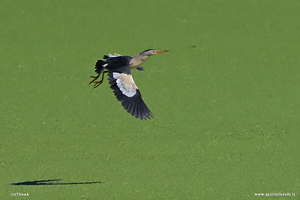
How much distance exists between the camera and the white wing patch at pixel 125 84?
180 inches

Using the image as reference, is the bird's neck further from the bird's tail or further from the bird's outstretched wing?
the bird's outstretched wing

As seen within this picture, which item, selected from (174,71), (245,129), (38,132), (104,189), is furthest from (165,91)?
(104,189)

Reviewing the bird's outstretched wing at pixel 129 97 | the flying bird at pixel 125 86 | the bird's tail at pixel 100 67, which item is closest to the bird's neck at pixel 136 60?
the flying bird at pixel 125 86

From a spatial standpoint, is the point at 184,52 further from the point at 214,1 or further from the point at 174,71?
the point at 214,1

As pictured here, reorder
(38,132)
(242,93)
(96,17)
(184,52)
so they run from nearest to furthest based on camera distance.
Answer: (38,132), (242,93), (184,52), (96,17)

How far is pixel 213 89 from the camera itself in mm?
6016

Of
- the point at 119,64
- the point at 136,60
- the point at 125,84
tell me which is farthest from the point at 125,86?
the point at 136,60

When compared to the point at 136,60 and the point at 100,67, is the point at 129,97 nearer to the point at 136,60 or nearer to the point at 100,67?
the point at 100,67

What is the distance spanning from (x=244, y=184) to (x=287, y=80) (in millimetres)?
1791

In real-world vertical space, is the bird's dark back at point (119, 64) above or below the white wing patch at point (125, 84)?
above

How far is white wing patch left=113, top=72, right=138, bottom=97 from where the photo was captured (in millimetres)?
4574

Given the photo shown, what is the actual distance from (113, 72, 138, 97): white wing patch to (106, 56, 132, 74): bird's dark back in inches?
3.2

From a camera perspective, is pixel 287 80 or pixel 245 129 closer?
pixel 245 129

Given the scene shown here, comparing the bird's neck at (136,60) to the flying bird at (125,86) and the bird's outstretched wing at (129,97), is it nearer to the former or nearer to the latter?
the flying bird at (125,86)
